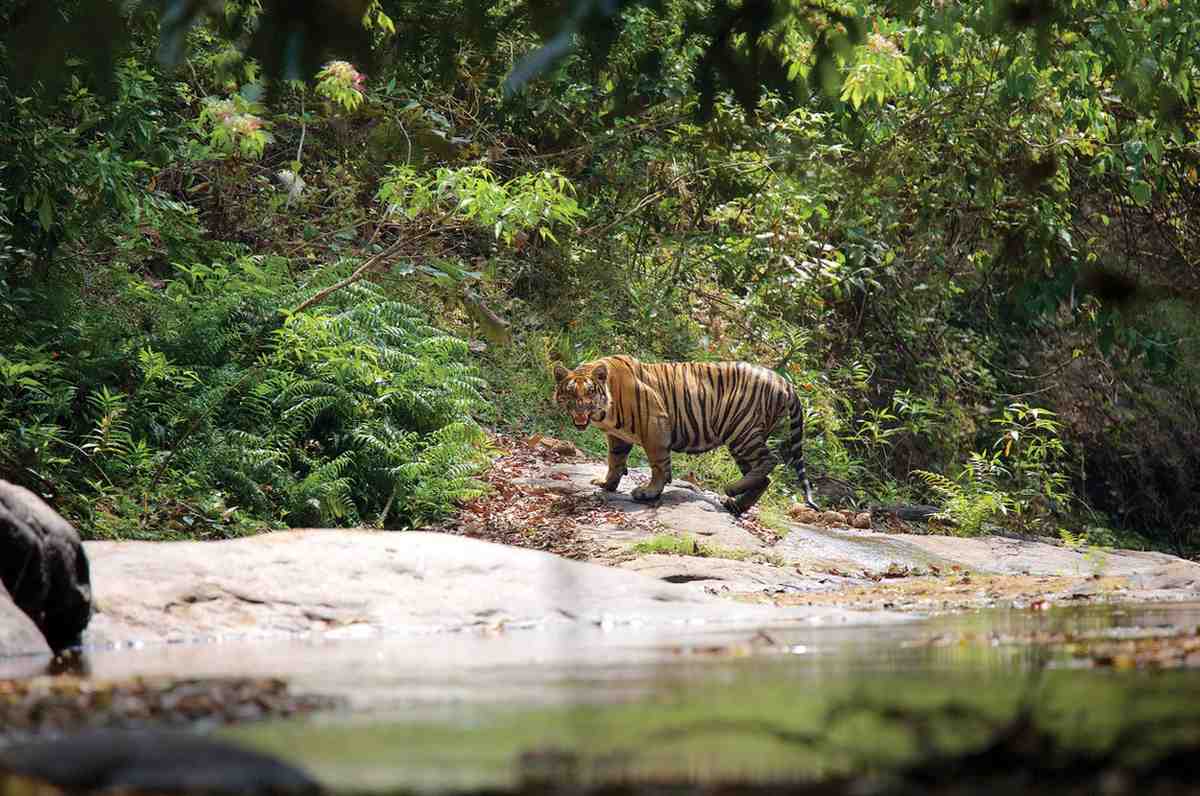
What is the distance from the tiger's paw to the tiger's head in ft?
2.18

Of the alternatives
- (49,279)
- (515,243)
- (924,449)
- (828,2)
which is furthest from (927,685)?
(924,449)

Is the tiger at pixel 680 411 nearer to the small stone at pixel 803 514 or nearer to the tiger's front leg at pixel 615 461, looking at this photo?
the tiger's front leg at pixel 615 461

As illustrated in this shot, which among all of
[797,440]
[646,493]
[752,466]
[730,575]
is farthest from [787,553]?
[797,440]

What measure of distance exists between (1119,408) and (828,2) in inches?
528

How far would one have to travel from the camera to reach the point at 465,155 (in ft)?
55.0

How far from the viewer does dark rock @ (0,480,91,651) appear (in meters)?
6.69

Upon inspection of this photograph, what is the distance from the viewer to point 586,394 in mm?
12500

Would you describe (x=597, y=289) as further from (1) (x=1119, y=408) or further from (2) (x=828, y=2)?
(2) (x=828, y=2)

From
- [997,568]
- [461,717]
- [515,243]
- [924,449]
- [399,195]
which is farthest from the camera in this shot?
[924,449]

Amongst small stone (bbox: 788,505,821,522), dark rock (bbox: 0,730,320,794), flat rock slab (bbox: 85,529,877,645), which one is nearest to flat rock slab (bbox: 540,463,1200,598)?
small stone (bbox: 788,505,821,522)

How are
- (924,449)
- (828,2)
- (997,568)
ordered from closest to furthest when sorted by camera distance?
(828,2), (997,568), (924,449)

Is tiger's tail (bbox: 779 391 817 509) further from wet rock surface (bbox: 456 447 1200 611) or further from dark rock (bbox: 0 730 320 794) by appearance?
dark rock (bbox: 0 730 320 794)

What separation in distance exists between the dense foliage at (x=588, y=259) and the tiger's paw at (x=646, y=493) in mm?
1221

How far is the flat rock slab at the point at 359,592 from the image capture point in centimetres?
732
